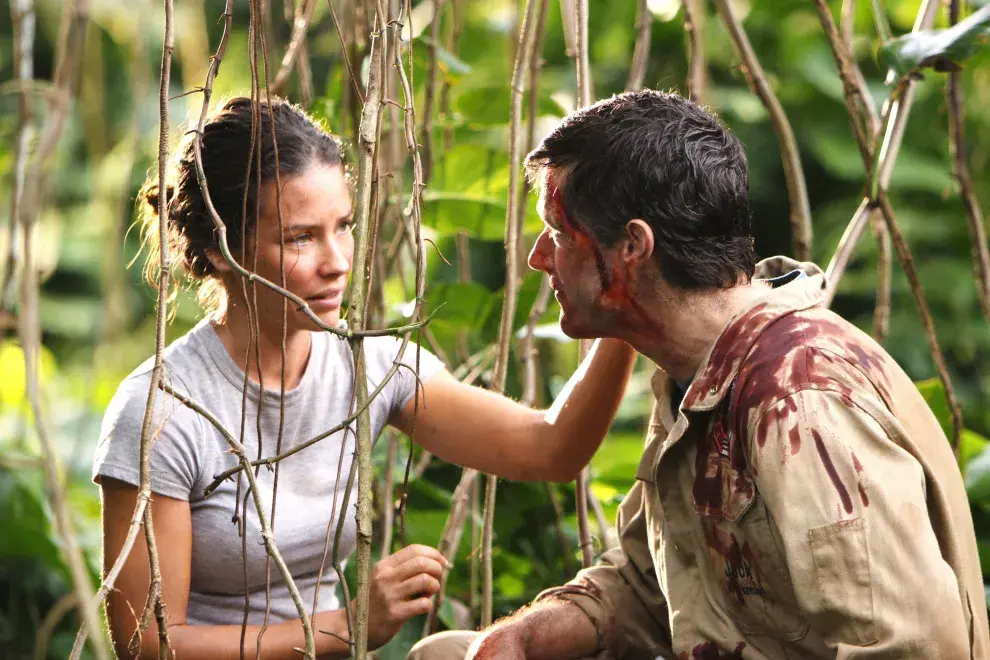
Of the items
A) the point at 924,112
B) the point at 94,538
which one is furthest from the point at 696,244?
the point at 924,112

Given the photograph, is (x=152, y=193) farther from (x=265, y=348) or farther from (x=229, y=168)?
(x=265, y=348)

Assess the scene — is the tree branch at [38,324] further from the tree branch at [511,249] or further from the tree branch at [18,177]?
the tree branch at [511,249]

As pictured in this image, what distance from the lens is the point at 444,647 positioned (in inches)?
77.4

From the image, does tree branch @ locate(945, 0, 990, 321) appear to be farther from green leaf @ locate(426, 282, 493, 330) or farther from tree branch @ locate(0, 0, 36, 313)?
tree branch @ locate(0, 0, 36, 313)

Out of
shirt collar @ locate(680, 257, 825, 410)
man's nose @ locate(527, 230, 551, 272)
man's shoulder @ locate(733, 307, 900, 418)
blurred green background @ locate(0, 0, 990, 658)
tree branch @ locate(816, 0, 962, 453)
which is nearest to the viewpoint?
man's shoulder @ locate(733, 307, 900, 418)

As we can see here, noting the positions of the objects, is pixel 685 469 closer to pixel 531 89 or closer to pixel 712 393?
pixel 712 393

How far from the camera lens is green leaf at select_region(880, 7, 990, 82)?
6.66 ft

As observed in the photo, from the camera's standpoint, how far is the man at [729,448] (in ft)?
4.78

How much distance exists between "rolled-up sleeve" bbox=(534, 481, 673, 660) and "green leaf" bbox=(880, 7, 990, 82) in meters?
0.91

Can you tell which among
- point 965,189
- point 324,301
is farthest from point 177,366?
point 965,189

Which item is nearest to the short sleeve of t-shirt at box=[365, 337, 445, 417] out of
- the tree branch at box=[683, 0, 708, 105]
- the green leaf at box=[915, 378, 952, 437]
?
the tree branch at box=[683, 0, 708, 105]

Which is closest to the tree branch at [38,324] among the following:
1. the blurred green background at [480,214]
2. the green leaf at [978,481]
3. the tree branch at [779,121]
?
the blurred green background at [480,214]

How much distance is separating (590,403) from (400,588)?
19.5 inches

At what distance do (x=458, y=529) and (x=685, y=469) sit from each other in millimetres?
696
